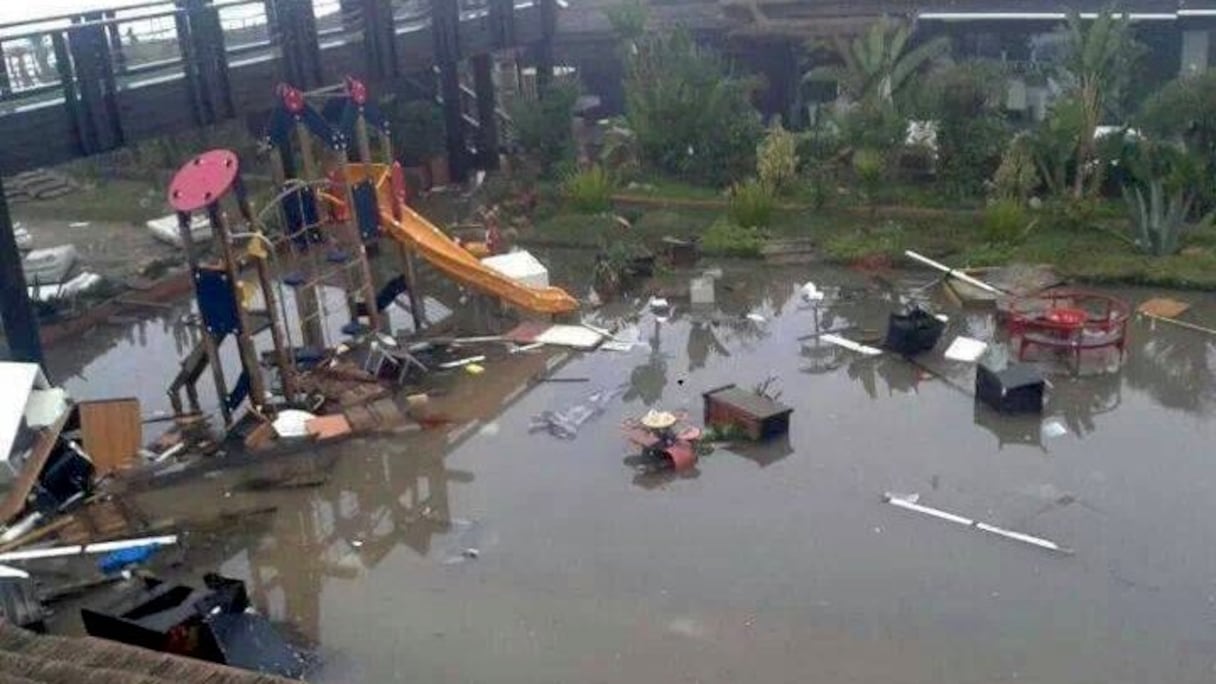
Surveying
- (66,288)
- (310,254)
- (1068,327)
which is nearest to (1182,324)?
(1068,327)

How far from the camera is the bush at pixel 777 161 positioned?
19078 millimetres

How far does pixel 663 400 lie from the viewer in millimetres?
12875

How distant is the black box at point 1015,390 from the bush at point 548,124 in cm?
1078

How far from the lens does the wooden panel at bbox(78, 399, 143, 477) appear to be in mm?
11750

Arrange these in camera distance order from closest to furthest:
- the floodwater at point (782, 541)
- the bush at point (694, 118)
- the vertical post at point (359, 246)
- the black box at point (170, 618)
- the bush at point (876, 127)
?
the black box at point (170, 618)
the floodwater at point (782, 541)
the vertical post at point (359, 246)
the bush at point (876, 127)
the bush at point (694, 118)

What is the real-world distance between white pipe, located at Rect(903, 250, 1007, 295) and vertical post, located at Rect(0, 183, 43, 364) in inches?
421

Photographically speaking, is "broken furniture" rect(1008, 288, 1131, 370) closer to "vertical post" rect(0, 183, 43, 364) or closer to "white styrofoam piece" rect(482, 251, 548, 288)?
"white styrofoam piece" rect(482, 251, 548, 288)

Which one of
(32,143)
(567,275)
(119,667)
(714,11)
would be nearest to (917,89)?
(567,275)

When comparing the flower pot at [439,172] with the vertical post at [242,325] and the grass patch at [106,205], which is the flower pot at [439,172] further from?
the vertical post at [242,325]

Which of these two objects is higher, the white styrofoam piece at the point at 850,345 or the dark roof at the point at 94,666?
the dark roof at the point at 94,666

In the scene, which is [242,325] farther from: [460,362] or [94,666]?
[94,666]

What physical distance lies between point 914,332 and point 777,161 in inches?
246

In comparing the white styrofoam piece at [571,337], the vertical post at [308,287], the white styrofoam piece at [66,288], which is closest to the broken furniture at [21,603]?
the vertical post at [308,287]

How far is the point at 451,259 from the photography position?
15.0 metres
